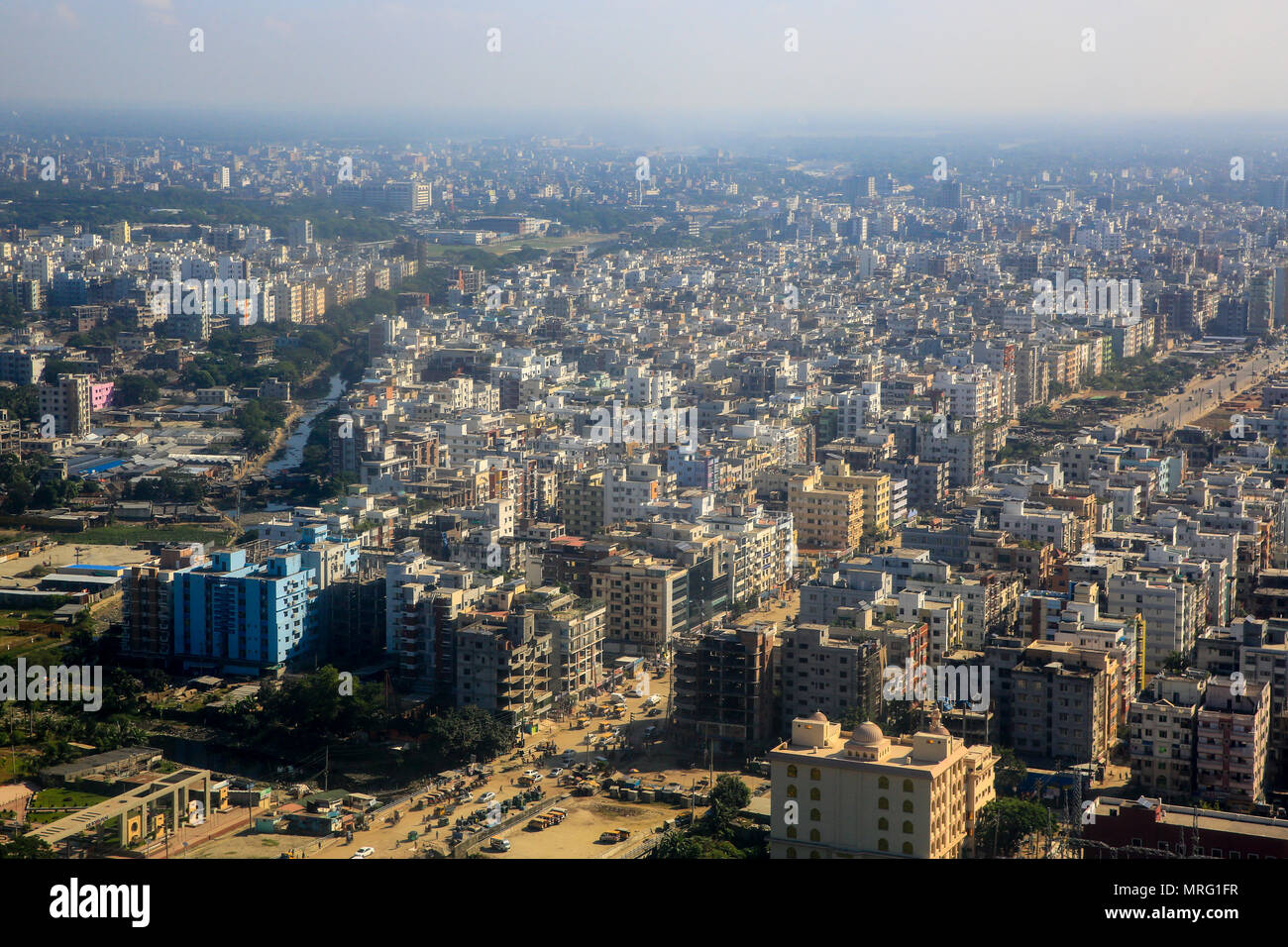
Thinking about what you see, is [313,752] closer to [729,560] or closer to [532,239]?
[729,560]

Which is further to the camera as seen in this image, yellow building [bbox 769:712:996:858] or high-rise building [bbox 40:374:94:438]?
high-rise building [bbox 40:374:94:438]

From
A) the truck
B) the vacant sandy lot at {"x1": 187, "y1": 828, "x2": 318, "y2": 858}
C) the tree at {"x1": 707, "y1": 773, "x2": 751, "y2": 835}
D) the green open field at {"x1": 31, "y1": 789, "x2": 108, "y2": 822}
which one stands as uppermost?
the tree at {"x1": 707, "y1": 773, "x2": 751, "y2": 835}

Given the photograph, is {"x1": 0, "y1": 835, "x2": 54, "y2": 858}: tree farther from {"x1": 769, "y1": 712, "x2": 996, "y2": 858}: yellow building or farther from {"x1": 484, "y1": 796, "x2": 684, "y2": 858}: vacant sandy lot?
{"x1": 769, "y1": 712, "x2": 996, "y2": 858}: yellow building

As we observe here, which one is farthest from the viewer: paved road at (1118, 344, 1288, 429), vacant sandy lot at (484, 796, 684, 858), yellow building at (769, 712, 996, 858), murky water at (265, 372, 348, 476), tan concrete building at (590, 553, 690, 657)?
paved road at (1118, 344, 1288, 429)

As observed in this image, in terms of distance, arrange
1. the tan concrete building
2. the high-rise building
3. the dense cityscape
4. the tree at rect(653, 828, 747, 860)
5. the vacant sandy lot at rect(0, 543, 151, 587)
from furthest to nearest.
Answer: the high-rise building, the vacant sandy lot at rect(0, 543, 151, 587), the tan concrete building, the dense cityscape, the tree at rect(653, 828, 747, 860)

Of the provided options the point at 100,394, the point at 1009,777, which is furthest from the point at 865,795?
the point at 100,394

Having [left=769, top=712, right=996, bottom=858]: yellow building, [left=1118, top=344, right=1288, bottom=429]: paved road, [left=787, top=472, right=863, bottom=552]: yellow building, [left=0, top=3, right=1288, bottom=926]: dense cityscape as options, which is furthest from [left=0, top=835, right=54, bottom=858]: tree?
[left=1118, top=344, right=1288, bottom=429]: paved road

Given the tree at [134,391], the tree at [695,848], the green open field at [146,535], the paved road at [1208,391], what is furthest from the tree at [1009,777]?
the tree at [134,391]

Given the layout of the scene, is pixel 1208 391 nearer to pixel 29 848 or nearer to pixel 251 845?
pixel 251 845
